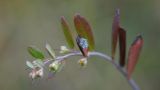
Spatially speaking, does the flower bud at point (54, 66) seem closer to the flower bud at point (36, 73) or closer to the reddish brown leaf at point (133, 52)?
the flower bud at point (36, 73)

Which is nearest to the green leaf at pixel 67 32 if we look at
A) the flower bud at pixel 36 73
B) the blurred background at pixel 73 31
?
the flower bud at pixel 36 73

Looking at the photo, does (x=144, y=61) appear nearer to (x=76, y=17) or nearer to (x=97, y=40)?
(x=97, y=40)

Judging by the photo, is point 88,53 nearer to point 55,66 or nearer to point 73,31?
point 55,66

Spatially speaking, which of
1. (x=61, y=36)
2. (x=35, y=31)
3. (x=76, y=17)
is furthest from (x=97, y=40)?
(x=76, y=17)

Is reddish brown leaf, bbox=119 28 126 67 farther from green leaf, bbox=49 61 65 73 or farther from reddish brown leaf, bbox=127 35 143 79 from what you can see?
green leaf, bbox=49 61 65 73

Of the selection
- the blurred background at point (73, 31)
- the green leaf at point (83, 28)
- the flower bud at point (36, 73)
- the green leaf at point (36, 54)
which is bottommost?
the blurred background at point (73, 31)

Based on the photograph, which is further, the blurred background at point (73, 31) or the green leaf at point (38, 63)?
the blurred background at point (73, 31)

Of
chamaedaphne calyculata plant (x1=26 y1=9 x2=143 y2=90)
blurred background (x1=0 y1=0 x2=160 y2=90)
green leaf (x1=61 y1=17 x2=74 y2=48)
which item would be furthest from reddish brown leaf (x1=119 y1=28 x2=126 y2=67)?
blurred background (x1=0 y1=0 x2=160 y2=90)

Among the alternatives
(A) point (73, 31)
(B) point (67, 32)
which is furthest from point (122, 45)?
(A) point (73, 31)
